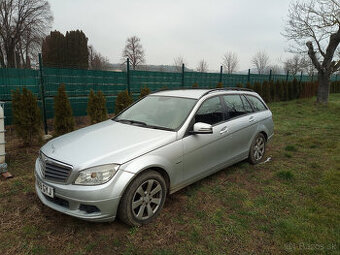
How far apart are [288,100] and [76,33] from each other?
22.4 metres

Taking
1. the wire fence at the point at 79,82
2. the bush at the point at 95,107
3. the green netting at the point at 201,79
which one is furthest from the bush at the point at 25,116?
the green netting at the point at 201,79

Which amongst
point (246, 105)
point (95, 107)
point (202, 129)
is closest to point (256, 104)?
point (246, 105)

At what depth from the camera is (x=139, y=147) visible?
264cm

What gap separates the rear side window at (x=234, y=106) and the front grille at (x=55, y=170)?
258cm

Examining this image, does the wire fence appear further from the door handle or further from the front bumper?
the door handle

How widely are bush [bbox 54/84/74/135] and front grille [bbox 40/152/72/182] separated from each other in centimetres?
381

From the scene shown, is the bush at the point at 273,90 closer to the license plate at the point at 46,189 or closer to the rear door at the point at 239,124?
the rear door at the point at 239,124

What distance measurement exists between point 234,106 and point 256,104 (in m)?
0.92

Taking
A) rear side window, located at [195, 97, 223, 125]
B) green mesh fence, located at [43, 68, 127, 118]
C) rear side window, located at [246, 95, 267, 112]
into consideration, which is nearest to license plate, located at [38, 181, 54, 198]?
rear side window, located at [195, 97, 223, 125]

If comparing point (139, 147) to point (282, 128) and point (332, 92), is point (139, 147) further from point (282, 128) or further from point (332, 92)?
point (332, 92)

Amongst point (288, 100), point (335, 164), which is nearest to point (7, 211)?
point (335, 164)

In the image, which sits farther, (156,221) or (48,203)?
(156,221)

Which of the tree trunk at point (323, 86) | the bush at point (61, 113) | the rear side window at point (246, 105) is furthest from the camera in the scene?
the tree trunk at point (323, 86)

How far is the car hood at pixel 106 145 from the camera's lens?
246 cm
